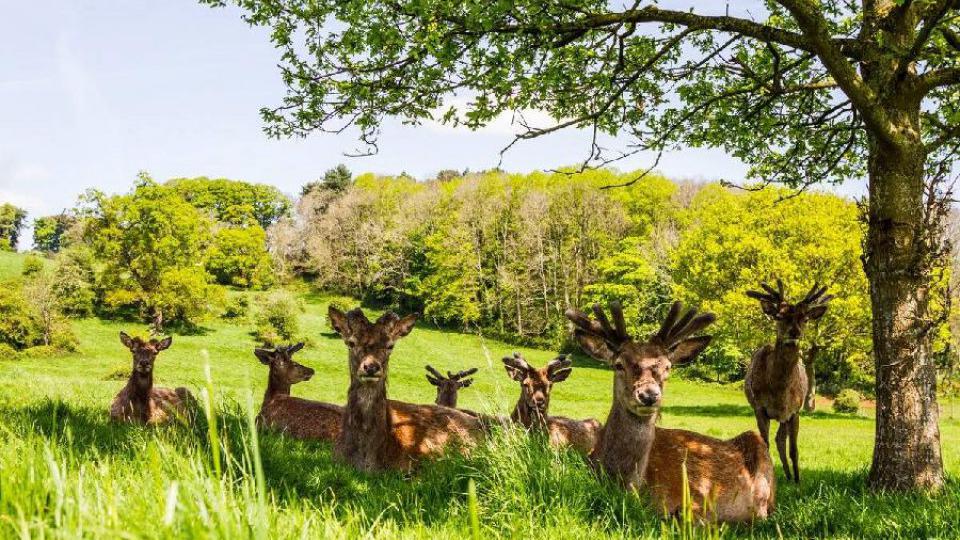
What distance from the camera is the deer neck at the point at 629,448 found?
5672mm

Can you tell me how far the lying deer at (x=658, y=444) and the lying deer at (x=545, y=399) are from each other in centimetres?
280

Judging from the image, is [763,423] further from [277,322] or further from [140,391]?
[277,322]

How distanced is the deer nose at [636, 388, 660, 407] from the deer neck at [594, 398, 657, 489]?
392 millimetres

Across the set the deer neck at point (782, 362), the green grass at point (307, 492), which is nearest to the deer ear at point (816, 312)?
the deer neck at point (782, 362)

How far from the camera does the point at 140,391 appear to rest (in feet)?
33.2

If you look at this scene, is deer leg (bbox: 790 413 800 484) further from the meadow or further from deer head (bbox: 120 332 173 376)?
deer head (bbox: 120 332 173 376)

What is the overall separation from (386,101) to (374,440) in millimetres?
4411

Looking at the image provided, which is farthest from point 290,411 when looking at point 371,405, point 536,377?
point 536,377

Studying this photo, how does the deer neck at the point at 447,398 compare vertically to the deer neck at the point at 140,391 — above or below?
below

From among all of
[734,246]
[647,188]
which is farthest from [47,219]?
[734,246]

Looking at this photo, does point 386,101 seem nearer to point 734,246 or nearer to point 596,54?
point 596,54

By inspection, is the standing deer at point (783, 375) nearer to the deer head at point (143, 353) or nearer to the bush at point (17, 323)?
the deer head at point (143, 353)

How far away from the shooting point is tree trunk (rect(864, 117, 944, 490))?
7.38 m

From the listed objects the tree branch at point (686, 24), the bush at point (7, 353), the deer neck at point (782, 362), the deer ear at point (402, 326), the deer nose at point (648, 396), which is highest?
the tree branch at point (686, 24)
